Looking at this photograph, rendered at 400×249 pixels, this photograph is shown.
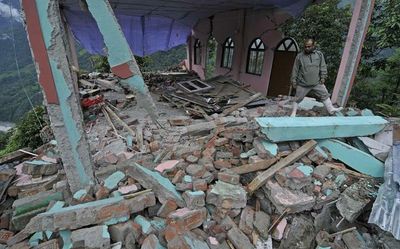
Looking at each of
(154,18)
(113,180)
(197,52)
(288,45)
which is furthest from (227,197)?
(197,52)

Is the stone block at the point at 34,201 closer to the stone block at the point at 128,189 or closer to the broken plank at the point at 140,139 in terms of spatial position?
the stone block at the point at 128,189

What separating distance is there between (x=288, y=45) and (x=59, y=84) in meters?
8.73

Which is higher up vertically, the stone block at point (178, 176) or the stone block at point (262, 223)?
the stone block at point (178, 176)

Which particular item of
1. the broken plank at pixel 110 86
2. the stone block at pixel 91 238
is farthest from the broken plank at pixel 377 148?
the broken plank at pixel 110 86

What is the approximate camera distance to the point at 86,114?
6574 mm

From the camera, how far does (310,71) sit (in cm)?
509

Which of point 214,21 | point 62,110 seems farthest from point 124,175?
point 214,21

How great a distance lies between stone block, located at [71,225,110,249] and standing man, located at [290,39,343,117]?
4.42 meters

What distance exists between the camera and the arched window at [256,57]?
1015cm

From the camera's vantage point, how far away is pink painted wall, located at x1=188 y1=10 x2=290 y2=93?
30.4 feet

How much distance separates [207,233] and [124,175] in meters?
1.44

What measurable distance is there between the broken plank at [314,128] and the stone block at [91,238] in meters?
2.59

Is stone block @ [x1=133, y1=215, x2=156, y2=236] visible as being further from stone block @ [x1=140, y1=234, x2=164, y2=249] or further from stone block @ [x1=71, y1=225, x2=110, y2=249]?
stone block @ [x1=71, y1=225, x2=110, y2=249]

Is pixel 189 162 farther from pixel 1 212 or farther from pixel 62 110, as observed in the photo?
pixel 1 212
